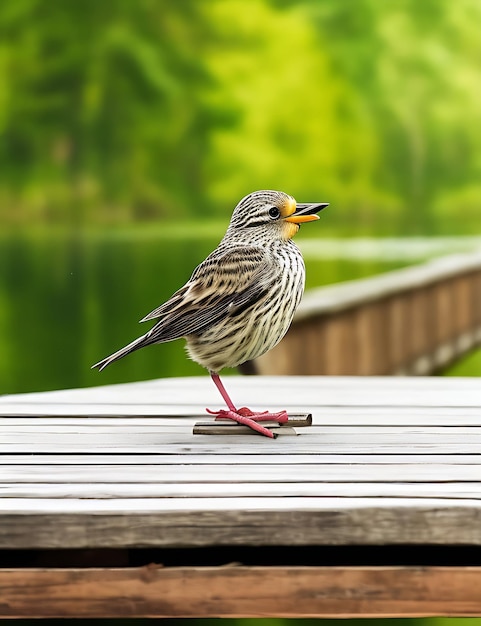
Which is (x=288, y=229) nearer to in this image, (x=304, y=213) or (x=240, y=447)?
(x=304, y=213)

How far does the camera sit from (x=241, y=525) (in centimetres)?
181

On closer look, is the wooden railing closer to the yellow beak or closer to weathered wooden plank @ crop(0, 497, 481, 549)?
the yellow beak

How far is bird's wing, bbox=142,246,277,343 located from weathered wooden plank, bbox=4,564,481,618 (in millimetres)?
634

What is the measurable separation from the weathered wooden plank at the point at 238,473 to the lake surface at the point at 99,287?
315 inches

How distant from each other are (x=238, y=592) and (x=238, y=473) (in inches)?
11.0

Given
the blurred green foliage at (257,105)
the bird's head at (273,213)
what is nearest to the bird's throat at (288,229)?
the bird's head at (273,213)

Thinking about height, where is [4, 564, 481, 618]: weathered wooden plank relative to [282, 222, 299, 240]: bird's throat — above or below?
below

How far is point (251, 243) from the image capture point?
99.0 inches

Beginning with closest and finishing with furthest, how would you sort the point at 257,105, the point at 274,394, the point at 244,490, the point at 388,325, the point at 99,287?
1. the point at 244,490
2. the point at 274,394
3. the point at 388,325
4. the point at 99,287
5. the point at 257,105

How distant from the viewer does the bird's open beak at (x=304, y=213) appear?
251cm

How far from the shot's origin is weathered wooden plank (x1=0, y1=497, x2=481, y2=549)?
1808 mm

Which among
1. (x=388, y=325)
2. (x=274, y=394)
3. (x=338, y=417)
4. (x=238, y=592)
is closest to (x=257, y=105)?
(x=388, y=325)

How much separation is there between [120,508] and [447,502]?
0.55 meters

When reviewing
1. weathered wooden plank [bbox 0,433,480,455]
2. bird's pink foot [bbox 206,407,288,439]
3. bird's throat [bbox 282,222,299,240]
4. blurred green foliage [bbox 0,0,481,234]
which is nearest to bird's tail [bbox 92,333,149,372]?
weathered wooden plank [bbox 0,433,480,455]
